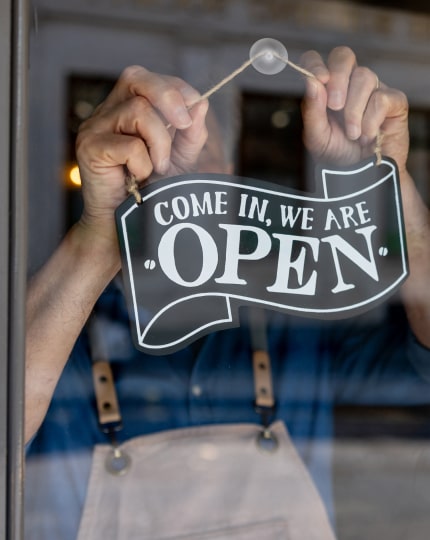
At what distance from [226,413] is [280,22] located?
1.79 ft

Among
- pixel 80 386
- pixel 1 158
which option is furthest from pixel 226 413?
pixel 1 158

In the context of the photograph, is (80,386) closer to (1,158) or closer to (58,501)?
(58,501)

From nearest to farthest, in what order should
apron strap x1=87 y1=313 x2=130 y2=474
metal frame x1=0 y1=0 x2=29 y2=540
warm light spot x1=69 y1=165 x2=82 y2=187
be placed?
metal frame x1=0 y1=0 x2=29 y2=540 < warm light spot x1=69 y1=165 x2=82 y2=187 < apron strap x1=87 y1=313 x2=130 y2=474

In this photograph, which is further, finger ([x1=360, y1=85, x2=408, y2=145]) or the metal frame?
finger ([x1=360, y1=85, x2=408, y2=145])

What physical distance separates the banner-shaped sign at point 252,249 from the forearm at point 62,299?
0.03 metres

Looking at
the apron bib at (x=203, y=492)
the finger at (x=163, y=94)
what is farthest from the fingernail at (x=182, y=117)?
the apron bib at (x=203, y=492)

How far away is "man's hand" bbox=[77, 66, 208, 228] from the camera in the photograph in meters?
0.75

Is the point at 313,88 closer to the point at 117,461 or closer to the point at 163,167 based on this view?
the point at 163,167

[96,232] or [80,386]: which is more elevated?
[96,232]

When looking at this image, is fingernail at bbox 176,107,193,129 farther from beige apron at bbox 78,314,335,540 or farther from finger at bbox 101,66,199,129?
beige apron at bbox 78,314,335,540

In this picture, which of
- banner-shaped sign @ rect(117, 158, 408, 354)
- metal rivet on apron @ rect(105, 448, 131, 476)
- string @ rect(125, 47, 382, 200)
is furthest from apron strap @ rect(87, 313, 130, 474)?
string @ rect(125, 47, 382, 200)

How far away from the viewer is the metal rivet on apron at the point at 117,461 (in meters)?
0.96

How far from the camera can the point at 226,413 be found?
1020 millimetres

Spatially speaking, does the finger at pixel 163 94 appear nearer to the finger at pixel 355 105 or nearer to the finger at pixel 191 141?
the finger at pixel 191 141
